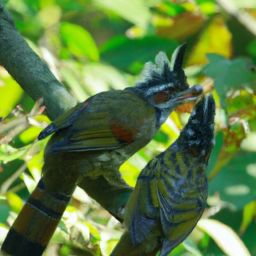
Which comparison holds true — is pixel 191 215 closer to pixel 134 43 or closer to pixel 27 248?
pixel 27 248

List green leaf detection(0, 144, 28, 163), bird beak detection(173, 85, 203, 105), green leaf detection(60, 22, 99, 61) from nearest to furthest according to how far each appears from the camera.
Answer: green leaf detection(0, 144, 28, 163), bird beak detection(173, 85, 203, 105), green leaf detection(60, 22, 99, 61)

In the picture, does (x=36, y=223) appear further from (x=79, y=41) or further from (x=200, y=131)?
(x=79, y=41)

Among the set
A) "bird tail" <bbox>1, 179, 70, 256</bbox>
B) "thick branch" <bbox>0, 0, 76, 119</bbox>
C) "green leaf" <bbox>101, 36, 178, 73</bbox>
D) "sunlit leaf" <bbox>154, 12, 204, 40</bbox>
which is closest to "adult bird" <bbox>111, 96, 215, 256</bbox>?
"bird tail" <bbox>1, 179, 70, 256</bbox>

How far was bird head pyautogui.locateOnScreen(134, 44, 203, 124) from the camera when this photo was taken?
4.07 meters

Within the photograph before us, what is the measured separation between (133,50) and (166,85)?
1154 millimetres

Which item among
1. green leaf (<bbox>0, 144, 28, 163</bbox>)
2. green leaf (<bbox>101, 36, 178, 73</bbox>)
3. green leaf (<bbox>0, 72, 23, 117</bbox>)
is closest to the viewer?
green leaf (<bbox>0, 144, 28, 163</bbox>)

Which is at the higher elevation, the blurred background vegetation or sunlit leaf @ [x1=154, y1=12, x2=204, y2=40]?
the blurred background vegetation

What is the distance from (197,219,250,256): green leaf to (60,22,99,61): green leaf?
126cm

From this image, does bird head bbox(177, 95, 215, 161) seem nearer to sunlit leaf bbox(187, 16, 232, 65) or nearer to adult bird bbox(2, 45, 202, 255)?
adult bird bbox(2, 45, 202, 255)

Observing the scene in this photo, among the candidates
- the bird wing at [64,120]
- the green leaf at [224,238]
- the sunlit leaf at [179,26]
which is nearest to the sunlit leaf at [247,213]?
the green leaf at [224,238]

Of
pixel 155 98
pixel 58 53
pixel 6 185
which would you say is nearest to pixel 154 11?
pixel 58 53

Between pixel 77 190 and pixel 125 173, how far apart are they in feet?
0.69

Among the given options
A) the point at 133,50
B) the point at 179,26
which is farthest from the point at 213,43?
the point at 133,50

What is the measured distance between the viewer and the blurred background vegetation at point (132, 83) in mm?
3795
